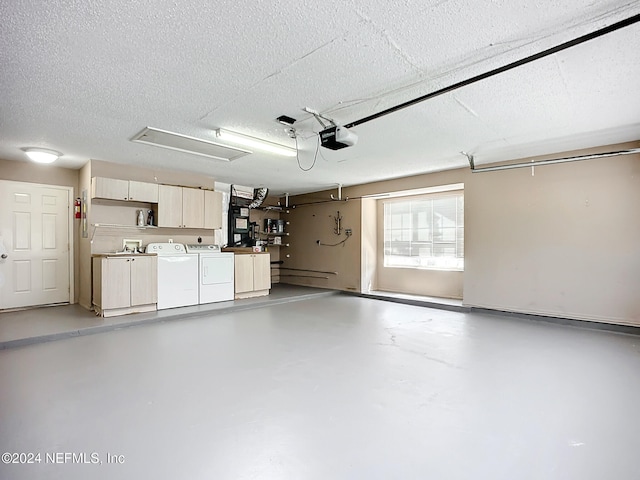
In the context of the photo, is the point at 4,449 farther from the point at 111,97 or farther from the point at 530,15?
the point at 530,15

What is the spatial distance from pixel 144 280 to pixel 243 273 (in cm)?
185

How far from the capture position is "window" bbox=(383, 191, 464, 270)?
21.5 feet

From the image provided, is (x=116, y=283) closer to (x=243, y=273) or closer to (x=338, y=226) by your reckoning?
(x=243, y=273)

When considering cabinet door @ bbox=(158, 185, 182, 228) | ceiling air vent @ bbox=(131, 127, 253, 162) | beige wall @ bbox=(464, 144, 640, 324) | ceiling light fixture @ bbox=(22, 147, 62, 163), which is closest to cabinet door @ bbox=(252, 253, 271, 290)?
cabinet door @ bbox=(158, 185, 182, 228)

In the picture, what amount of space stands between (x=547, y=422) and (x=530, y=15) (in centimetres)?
249

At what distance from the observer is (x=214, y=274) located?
5.99m

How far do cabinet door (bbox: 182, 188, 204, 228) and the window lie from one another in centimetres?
Result: 405

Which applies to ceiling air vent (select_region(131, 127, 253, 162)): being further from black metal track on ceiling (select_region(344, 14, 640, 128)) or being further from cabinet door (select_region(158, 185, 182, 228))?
black metal track on ceiling (select_region(344, 14, 640, 128))

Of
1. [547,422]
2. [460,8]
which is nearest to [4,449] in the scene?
[547,422]

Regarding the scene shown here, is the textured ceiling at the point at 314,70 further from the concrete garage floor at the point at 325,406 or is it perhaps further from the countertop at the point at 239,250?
the countertop at the point at 239,250

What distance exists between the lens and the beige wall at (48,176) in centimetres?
523

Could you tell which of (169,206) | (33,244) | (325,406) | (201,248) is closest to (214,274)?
(201,248)

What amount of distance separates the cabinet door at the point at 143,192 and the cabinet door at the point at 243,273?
1.78 metres

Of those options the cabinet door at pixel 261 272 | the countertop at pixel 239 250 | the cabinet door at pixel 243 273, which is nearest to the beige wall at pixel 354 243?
the cabinet door at pixel 261 272
